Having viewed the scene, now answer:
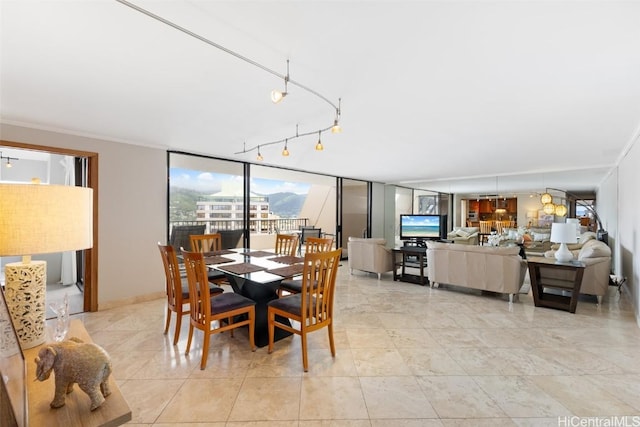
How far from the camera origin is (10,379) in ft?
2.31

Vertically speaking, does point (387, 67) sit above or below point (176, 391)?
above

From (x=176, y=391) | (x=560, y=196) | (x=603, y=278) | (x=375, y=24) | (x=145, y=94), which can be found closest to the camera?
(x=375, y=24)

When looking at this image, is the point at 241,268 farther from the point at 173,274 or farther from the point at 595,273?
the point at 595,273

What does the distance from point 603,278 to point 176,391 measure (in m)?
5.24

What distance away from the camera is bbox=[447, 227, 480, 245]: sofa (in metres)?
7.61

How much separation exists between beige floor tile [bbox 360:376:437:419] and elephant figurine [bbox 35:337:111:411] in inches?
63.1

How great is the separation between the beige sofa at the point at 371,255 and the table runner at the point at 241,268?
3.05 meters

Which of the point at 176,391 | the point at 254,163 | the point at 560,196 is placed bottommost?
the point at 176,391

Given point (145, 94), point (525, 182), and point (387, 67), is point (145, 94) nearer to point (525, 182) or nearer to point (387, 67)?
point (387, 67)

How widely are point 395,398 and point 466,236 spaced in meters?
6.52

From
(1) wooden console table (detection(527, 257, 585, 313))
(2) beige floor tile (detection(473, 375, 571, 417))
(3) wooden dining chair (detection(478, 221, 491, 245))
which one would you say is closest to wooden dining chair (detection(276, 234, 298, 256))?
(2) beige floor tile (detection(473, 375, 571, 417))

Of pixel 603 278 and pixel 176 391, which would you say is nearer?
pixel 176 391

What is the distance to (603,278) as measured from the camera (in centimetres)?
398

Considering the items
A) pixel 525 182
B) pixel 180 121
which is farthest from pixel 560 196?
pixel 180 121
